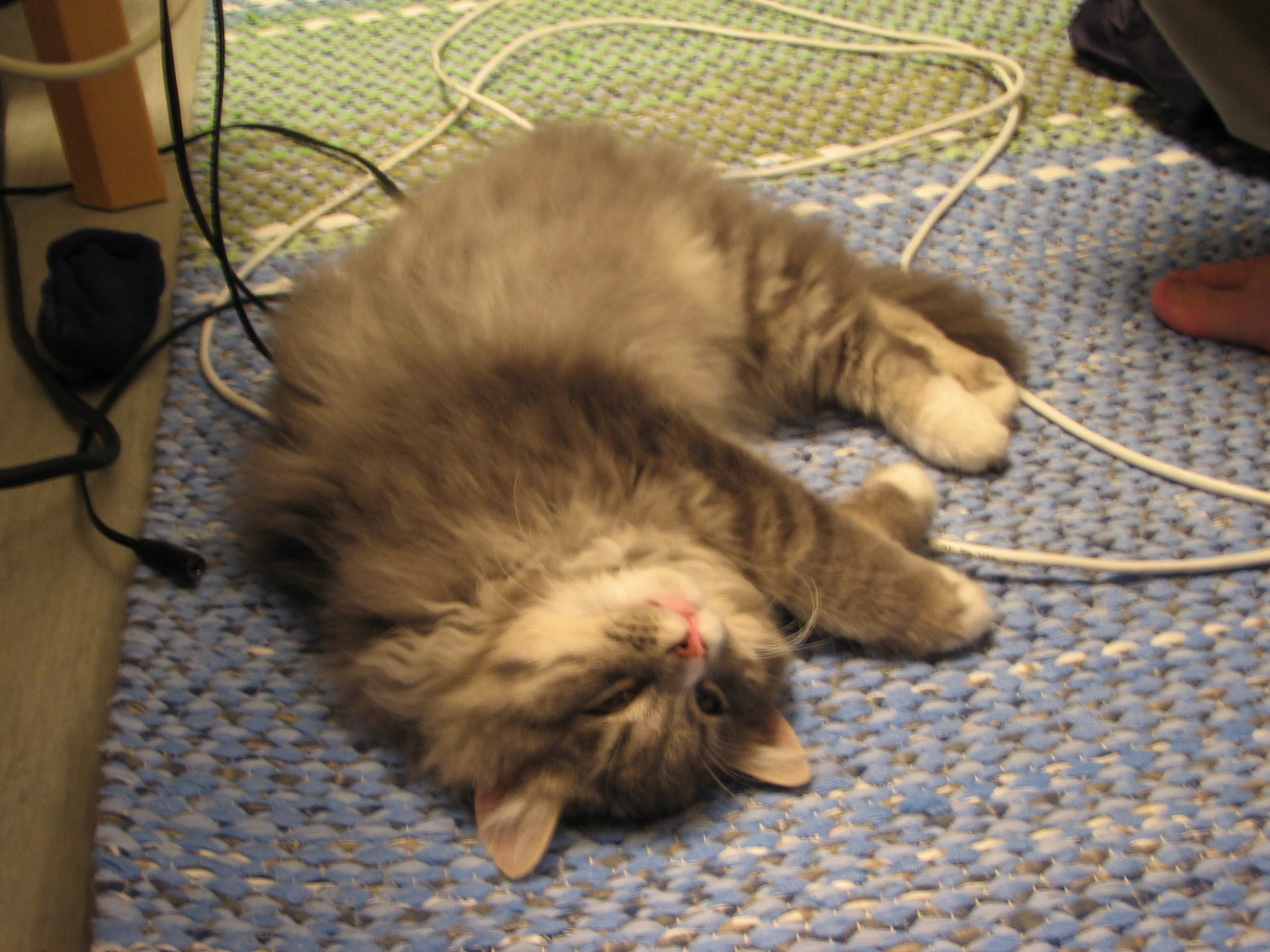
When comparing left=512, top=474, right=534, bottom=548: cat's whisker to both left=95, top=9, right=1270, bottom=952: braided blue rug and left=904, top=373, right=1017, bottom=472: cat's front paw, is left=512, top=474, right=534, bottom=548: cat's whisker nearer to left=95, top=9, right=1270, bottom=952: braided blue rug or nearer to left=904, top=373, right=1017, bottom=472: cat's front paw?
left=95, top=9, right=1270, bottom=952: braided blue rug

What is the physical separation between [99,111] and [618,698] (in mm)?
1465

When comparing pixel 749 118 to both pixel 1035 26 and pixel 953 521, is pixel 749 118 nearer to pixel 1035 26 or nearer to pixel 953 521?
pixel 1035 26

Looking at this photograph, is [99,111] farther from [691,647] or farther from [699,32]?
[691,647]

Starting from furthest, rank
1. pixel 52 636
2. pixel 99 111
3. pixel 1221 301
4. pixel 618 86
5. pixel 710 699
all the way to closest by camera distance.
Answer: pixel 618 86 < pixel 99 111 < pixel 1221 301 < pixel 52 636 < pixel 710 699

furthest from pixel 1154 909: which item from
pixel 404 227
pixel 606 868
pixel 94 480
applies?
pixel 94 480

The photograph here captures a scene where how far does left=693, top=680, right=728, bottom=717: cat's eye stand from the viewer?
107cm

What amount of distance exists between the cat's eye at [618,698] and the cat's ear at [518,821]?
0.31 feet

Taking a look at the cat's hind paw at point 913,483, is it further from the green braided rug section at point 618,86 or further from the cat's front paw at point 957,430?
the green braided rug section at point 618,86

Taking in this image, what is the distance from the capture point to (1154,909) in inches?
35.0

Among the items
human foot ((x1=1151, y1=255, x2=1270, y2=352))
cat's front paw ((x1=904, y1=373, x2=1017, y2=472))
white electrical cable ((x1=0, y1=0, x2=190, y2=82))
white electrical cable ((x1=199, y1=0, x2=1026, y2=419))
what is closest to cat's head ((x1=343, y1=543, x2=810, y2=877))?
cat's front paw ((x1=904, y1=373, x2=1017, y2=472))

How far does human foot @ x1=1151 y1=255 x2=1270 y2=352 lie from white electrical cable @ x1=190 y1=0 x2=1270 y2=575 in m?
0.31

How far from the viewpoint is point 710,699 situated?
1.08 meters

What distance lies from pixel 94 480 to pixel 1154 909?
56.4 inches

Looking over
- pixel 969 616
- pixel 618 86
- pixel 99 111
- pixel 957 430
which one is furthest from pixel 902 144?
pixel 99 111
